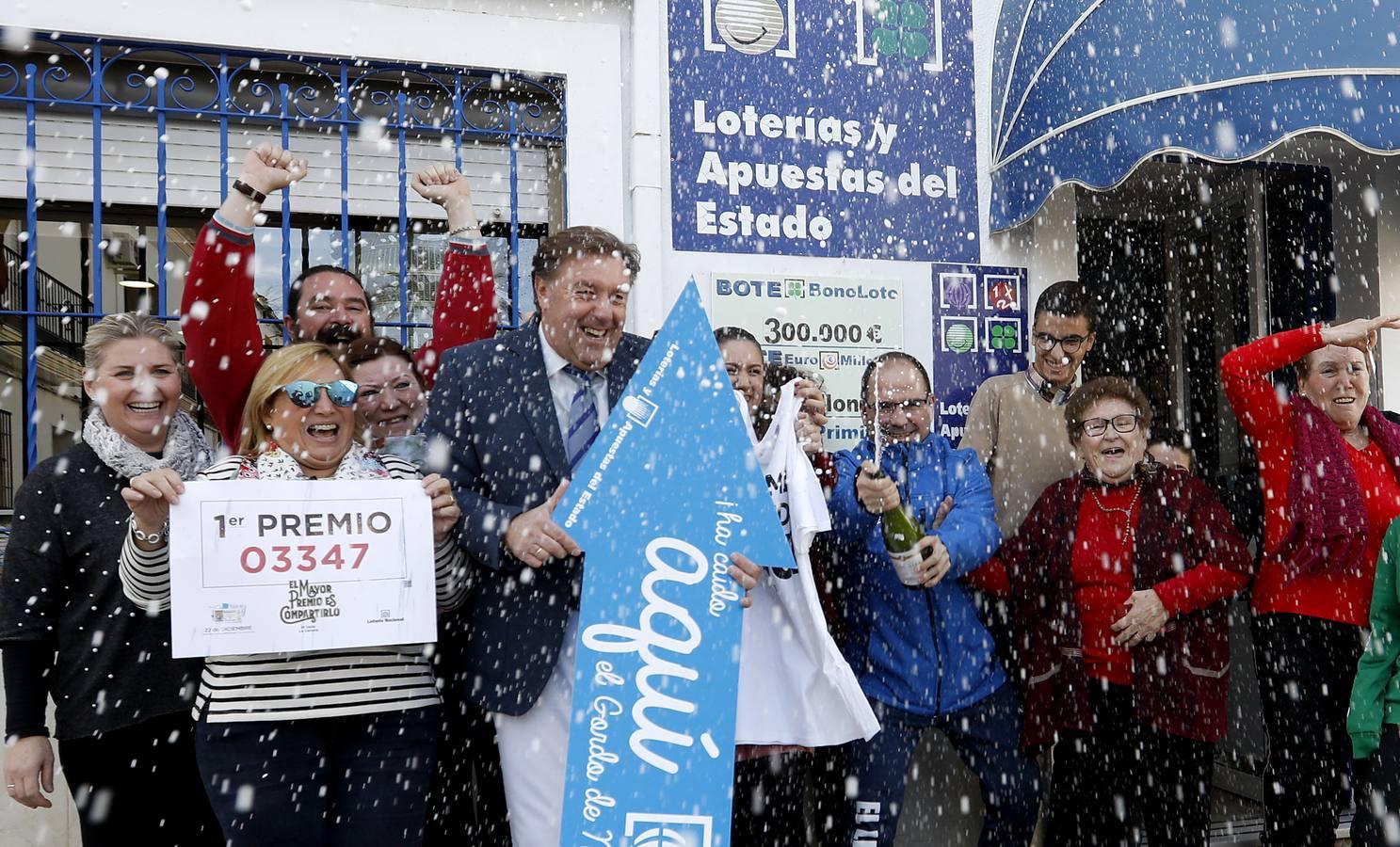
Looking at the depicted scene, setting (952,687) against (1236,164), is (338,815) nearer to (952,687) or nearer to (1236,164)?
(952,687)

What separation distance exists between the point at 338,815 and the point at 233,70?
354 centimetres

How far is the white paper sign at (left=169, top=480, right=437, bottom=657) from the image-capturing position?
2.79 metres

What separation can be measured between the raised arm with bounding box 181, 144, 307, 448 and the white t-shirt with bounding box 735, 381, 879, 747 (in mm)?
1647

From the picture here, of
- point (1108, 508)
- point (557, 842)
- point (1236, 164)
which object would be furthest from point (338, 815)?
point (1236, 164)

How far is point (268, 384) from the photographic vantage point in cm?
299

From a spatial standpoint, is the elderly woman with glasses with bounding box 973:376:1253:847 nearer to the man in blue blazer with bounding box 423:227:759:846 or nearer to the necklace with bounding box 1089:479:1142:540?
the necklace with bounding box 1089:479:1142:540

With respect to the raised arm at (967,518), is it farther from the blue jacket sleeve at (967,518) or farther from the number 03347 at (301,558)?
the number 03347 at (301,558)

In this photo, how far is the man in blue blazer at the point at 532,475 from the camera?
125 inches

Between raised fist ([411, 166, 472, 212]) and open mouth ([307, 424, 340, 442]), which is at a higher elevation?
raised fist ([411, 166, 472, 212])

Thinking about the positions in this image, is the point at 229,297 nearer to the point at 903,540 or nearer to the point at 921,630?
the point at 903,540

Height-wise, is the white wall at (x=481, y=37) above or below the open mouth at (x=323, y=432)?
above

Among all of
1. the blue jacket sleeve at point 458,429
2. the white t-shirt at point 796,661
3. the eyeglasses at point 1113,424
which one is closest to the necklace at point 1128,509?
the eyeglasses at point 1113,424

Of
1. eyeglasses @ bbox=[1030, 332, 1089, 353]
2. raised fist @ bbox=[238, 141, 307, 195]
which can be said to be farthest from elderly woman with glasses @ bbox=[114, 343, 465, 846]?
eyeglasses @ bbox=[1030, 332, 1089, 353]

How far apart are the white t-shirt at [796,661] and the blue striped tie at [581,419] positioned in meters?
0.65
